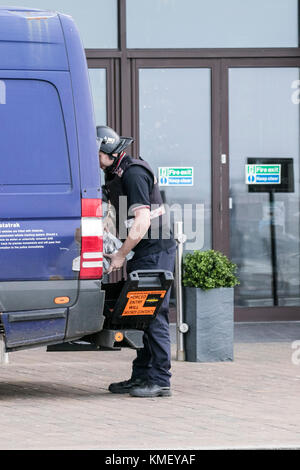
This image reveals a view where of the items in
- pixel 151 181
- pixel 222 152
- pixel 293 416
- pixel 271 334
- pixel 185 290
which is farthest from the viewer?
pixel 222 152

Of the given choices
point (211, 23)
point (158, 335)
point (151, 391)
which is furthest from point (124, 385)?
point (211, 23)

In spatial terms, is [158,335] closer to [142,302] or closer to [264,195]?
[142,302]

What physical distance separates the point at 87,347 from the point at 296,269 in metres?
5.14

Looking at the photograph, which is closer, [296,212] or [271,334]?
[271,334]

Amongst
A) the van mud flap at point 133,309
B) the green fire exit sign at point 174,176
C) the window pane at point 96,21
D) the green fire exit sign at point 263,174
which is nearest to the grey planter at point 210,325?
the van mud flap at point 133,309

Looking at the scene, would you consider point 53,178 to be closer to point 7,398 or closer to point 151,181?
point 151,181

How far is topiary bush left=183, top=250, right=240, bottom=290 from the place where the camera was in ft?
30.1

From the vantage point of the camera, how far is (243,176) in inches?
475

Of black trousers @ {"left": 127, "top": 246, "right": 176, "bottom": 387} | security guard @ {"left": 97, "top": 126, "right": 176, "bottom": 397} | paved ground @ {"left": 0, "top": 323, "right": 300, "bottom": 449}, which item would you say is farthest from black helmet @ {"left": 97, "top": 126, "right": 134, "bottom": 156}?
paved ground @ {"left": 0, "top": 323, "right": 300, "bottom": 449}

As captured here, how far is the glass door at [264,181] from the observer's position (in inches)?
475

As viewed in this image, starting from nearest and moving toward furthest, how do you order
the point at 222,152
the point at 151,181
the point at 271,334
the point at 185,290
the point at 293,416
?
the point at 293,416
the point at 151,181
the point at 185,290
the point at 271,334
the point at 222,152

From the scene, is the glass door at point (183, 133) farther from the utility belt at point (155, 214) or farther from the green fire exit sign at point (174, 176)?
the utility belt at point (155, 214)

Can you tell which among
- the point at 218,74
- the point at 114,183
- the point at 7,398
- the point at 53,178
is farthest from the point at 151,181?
the point at 218,74

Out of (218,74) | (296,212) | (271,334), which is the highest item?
(218,74)
